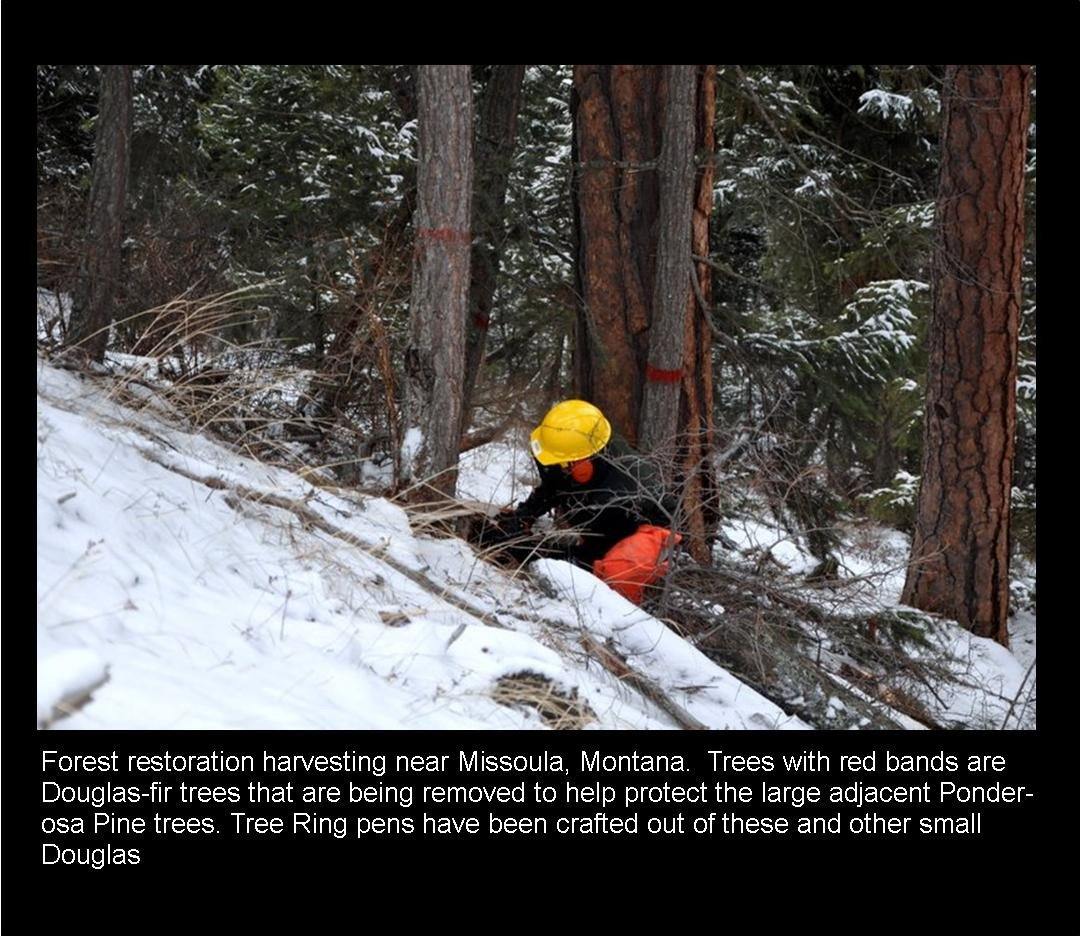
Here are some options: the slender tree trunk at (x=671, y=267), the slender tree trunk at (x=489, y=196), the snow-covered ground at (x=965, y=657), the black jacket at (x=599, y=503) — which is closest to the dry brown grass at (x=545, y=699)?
the black jacket at (x=599, y=503)

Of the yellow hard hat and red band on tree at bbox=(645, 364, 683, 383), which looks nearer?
the yellow hard hat

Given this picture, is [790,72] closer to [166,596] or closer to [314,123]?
[314,123]

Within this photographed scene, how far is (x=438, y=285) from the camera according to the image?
18.3 ft

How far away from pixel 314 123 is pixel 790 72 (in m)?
4.21

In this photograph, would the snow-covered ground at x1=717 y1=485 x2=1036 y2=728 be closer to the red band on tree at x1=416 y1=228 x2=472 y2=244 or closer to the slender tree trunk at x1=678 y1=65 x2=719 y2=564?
the slender tree trunk at x1=678 y1=65 x2=719 y2=564

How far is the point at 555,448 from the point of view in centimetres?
582

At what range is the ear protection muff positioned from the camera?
5.82 meters

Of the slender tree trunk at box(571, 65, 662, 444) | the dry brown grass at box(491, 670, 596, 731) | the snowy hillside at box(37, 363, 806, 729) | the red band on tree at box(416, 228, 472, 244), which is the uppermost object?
the slender tree trunk at box(571, 65, 662, 444)

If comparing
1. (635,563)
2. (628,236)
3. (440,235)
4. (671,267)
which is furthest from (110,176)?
(635,563)

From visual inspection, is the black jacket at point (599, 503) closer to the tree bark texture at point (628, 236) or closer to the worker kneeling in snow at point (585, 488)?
the worker kneeling in snow at point (585, 488)

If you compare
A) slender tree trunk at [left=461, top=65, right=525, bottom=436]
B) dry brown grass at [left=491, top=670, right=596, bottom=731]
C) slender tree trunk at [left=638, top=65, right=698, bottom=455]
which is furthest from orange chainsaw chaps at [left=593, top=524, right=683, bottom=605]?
slender tree trunk at [left=461, top=65, right=525, bottom=436]

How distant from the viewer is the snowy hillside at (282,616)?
2.71 m

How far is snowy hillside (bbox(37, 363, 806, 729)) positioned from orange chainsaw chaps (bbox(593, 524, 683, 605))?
0.59 metres
